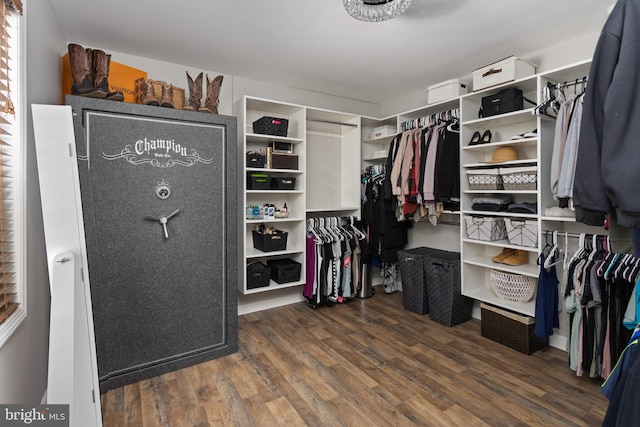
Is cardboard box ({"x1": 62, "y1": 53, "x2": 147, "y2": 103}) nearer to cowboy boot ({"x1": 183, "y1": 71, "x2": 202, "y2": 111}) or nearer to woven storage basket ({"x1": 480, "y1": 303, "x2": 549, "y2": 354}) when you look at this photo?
cowboy boot ({"x1": 183, "y1": 71, "x2": 202, "y2": 111})

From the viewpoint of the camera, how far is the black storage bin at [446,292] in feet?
10.0

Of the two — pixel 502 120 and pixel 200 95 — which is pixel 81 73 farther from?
pixel 502 120

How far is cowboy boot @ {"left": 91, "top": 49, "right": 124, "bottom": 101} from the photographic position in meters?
2.12

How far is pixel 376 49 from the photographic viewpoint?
275 centimetres

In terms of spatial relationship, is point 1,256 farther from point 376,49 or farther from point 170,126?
point 376,49

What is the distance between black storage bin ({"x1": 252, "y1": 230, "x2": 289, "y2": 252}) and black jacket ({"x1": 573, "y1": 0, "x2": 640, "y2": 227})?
2520 mm

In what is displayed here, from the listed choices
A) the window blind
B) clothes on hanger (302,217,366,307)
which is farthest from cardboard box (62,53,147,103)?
clothes on hanger (302,217,366,307)

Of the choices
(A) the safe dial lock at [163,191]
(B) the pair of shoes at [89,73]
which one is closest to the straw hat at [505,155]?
(A) the safe dial lock at [163,191]

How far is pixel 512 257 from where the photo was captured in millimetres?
2846

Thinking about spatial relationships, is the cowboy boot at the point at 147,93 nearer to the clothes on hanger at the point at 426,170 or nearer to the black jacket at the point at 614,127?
the clothes on hanger at the point at 426,170

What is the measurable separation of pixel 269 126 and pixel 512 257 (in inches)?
99.2

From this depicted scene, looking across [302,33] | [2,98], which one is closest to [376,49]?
[302,33]

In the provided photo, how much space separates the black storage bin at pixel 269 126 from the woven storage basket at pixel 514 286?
2.42 m

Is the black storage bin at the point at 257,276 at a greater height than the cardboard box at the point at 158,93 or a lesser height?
lesser
